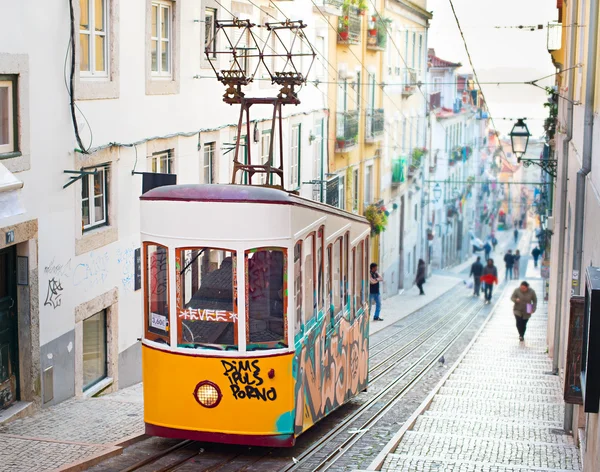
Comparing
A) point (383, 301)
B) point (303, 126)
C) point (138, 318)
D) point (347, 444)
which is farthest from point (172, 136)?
point (383, 301)

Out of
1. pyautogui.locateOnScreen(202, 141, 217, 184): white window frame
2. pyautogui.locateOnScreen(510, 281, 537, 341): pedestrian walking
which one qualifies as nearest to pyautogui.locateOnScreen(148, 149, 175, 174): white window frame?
pyautogui.locateOnScreen(202, 141, 217, 184): white window frame

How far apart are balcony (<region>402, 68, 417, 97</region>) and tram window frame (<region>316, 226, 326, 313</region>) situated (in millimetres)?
26831

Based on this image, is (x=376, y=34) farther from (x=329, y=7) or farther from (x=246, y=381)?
(x=246, y=381)

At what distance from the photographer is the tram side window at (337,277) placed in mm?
10555

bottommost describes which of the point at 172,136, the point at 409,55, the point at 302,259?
the point at 302,259

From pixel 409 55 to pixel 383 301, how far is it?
38.8 ft

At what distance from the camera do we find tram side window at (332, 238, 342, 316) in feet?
34.6

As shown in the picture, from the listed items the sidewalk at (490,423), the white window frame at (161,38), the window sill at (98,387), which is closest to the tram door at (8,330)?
the window sill at (98,387)

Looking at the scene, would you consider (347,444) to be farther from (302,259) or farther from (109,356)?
(109,356)

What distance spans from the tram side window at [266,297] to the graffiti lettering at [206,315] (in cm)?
17

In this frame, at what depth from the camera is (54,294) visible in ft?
37.6

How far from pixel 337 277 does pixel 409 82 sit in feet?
93.7

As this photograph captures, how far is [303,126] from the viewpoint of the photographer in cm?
2447

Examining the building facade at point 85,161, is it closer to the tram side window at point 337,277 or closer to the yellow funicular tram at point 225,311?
the tram side window at point 337,277
